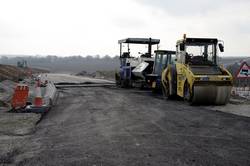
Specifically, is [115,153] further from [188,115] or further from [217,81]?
[217,81]

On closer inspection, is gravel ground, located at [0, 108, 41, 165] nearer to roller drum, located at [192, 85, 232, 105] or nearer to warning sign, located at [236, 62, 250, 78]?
roller drum, located at [192, 85, 232, 105]

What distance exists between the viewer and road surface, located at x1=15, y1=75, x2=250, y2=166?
7.20m

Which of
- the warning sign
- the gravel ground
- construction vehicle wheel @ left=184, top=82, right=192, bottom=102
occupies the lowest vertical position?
the gravel ground

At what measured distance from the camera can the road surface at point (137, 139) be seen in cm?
720

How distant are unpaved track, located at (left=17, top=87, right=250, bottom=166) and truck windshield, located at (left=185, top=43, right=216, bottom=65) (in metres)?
3.74

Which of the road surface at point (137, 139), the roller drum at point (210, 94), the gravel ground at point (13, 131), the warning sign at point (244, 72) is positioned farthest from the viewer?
the warning sign at point (244, 72)

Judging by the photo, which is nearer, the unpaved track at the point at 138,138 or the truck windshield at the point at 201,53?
the unpaved track at the point at 138,138

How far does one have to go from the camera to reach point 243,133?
9.80 meters

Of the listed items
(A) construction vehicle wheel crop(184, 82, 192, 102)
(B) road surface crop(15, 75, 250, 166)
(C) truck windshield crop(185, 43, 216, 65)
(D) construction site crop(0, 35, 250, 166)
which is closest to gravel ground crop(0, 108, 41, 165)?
(D) construction site crop(0, 35, 250, 166)

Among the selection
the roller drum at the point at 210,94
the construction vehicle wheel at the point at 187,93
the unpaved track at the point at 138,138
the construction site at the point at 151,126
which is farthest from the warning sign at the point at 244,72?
the unpaved track at the point at 138,138

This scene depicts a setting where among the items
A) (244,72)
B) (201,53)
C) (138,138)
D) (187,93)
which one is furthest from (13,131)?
(244,72)

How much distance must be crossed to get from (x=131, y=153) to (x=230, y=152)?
176cm

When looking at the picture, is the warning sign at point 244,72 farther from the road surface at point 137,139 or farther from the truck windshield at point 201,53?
the road surface at point 137,139

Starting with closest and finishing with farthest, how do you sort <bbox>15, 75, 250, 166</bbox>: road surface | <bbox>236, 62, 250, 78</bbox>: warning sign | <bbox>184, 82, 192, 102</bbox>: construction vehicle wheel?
<bbox>15, 75, 250, 166</bbox>: road surface < <bbox>184, 82, 192, 102</bbox>: construction vehicle wheel < <bbox>236, 62, 250, 78</bbox>: warning sign
